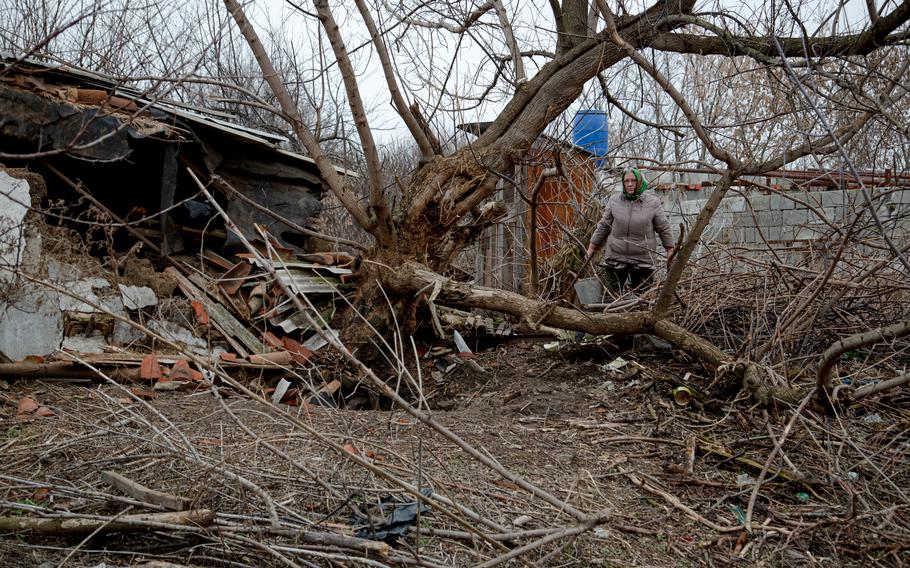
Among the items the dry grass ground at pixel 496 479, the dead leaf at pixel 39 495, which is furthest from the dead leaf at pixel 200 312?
the dead leaf at pixel 39 495

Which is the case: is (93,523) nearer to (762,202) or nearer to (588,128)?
(588,128)

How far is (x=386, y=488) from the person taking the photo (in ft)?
9.97

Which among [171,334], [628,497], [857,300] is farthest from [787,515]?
[171,334]

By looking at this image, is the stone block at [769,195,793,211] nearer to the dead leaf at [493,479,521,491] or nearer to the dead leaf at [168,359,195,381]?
the dead leaf at [493,479,521,491]

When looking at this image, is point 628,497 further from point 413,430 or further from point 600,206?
point 600,206

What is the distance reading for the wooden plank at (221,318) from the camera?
21.2 feet

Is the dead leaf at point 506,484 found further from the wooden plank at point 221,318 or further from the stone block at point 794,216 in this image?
the stone block at point 794,216

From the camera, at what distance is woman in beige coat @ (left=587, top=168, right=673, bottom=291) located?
601 cm

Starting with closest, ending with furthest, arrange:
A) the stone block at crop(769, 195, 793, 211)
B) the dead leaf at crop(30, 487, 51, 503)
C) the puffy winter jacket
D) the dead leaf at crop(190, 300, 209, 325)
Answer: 1. the dead leaf at crop(30, 487, 51, 503)
2. the puffy winter jacket
3. the dead leaf at crop(190, 300, 209, 325)
4. the stone block at crop(769, 195, 793, 211)

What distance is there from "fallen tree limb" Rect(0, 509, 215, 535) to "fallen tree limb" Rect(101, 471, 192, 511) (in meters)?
0.08

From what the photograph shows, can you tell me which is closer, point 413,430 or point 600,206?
point 413,430

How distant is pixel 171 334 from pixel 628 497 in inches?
175

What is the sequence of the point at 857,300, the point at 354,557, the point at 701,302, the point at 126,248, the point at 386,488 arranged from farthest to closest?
the point at 126,248 → the point at 701,302 → the point at 857,300 → the point at 386,488 → the point at 354,557

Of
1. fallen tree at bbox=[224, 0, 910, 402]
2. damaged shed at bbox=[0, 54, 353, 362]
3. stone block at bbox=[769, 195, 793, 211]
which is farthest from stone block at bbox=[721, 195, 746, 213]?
damaged shed at bbox=[0, 54, 353, 362]
